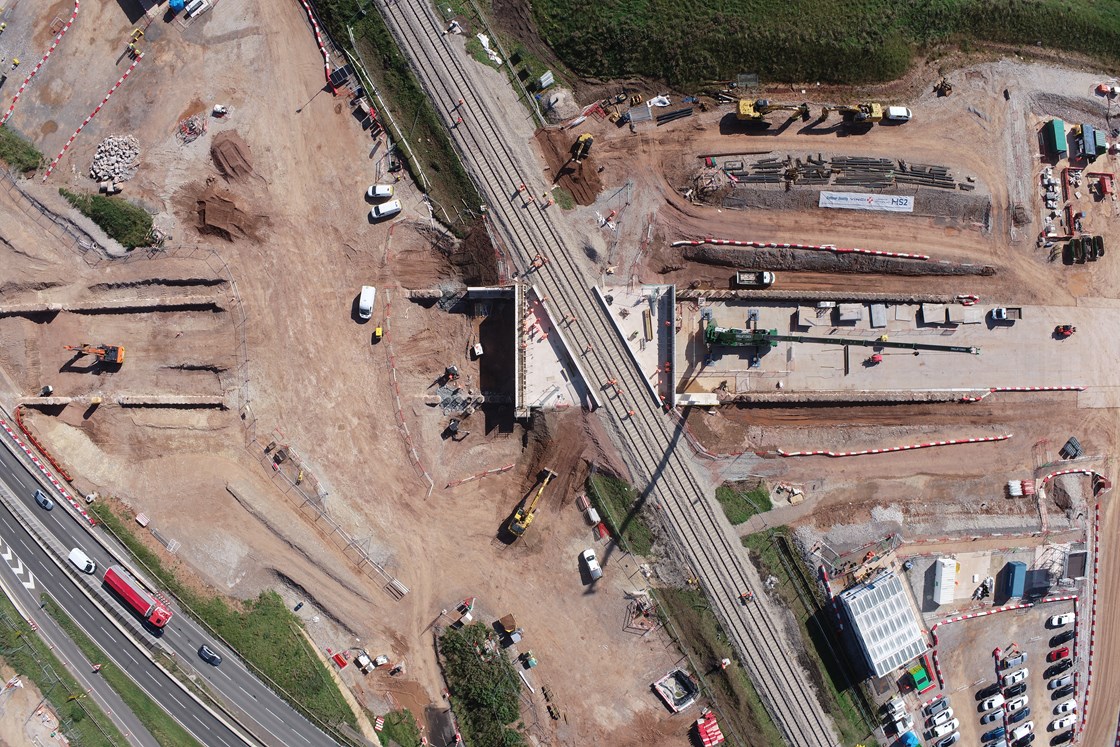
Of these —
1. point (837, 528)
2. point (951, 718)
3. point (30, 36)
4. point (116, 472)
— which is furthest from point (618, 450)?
point (30, 36)

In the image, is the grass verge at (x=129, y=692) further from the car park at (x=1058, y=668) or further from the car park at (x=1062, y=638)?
the car park at (x=1062, y=638)

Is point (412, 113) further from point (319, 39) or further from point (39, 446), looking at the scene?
point (39, 446)

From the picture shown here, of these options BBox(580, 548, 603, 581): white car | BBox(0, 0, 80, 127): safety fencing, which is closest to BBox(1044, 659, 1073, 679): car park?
BBox(580, 548, 603, 581): white car

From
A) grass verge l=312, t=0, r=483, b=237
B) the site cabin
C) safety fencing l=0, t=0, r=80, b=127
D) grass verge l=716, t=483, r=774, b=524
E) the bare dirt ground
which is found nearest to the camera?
the bare dirt ground

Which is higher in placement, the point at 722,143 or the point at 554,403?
the point at 722,143

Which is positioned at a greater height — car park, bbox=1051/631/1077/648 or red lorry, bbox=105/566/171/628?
red lorry, bbox=105/566/171/628

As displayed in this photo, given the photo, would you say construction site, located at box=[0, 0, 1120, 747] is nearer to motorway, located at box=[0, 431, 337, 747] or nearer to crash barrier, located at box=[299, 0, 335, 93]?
crash barrier, located at box=[299, 0, 335, 93]

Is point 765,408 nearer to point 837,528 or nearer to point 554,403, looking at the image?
point 837,528

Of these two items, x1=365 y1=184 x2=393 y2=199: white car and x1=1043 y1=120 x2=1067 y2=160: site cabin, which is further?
x1=1043 y1=120 x2=1067 y2=160: site cabin
